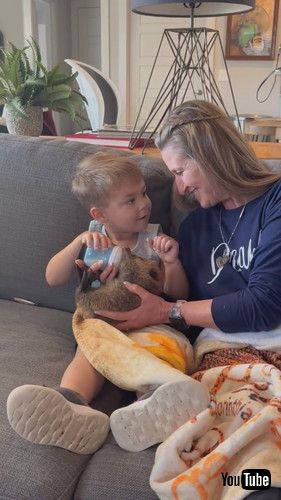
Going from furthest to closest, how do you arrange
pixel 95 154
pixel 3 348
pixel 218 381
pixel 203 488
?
pixel 95 154 < pixel 3 348 < pixel 218 381 < pixel 203 488

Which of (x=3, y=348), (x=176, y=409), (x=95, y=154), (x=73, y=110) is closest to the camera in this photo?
(x=176, y=409)

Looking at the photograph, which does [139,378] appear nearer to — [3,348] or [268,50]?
[3,348]

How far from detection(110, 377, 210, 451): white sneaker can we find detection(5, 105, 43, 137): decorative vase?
126cm

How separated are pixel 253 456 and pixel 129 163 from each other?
31.6 inches

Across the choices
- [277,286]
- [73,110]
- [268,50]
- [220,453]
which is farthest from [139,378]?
[268,50]

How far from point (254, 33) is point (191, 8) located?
122 inches

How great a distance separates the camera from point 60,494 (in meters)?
0.93

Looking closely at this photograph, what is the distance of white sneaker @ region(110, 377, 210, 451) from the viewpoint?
3.08ft

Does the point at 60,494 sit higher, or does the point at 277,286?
the point at 277,286

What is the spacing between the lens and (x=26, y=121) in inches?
74.2

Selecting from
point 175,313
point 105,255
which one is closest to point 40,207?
point 105,255

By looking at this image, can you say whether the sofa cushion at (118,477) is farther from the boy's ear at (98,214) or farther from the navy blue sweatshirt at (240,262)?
the boy's ear at (98,214)

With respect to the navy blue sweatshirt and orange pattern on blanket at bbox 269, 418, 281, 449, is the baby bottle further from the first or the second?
orange pattern on blanket at bbox 269, 418, 281, 449

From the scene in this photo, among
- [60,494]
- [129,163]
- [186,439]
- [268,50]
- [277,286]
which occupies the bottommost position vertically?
[60,494]
